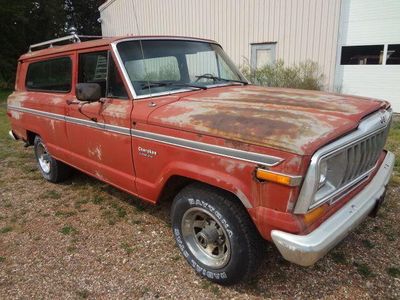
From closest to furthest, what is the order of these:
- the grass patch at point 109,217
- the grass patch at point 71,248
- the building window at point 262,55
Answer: the grass patch at point 71,248 → the grass patch at point 109,217 → the building window at point 262,55

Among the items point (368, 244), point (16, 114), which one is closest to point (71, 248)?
point (368, 244)

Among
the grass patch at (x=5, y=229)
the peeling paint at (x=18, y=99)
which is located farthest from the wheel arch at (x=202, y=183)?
the peeling paint at (x=18, y=99)

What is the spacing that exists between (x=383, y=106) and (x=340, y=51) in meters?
8.20

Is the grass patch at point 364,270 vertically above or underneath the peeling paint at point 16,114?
underneath

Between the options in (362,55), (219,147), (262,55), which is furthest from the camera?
(262,55)

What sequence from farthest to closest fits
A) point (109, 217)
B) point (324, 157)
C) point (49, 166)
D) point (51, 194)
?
point (49, 166) < point (51, 194) < point (109, 217) < point (324, 157)

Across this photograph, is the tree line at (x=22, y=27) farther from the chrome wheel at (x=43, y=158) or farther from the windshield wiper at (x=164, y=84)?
the windshield wiper at (x=164, y=84)

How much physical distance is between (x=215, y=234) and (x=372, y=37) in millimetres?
9300

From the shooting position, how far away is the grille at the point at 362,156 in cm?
267

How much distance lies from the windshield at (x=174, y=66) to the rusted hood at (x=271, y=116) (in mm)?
365

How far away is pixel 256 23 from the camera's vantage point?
40.4ft

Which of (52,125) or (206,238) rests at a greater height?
(52,125)

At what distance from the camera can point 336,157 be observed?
251cm

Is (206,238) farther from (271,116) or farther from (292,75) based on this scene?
(292,75)
